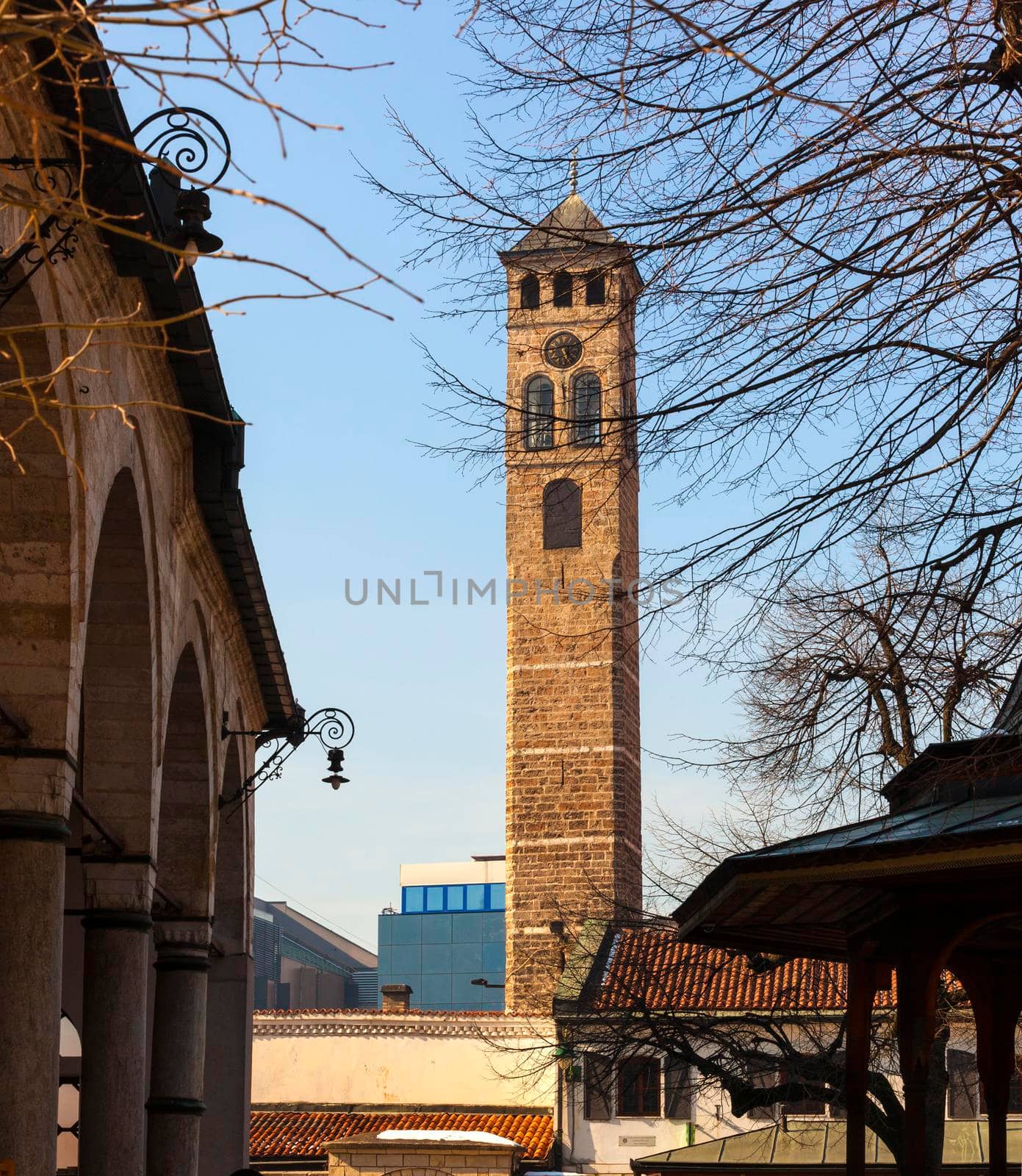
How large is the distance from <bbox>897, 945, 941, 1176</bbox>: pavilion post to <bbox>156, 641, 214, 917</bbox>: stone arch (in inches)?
263

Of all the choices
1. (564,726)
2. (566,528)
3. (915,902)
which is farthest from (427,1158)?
(566,528)

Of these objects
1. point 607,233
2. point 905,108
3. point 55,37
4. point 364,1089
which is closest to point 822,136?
point 905,108

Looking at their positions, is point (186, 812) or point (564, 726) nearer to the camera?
point (186, 812)

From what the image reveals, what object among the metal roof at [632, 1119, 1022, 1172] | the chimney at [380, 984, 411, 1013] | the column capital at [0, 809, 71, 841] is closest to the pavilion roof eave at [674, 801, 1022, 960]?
the column capital at [0, 809, 71, 841]

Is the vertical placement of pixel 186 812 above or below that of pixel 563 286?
below

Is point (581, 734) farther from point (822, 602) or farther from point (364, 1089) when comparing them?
point (822, 602)

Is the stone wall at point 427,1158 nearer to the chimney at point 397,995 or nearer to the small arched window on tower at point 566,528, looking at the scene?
the chimney at point 397,995

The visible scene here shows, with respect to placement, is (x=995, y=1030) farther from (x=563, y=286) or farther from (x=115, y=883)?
(x=115, y=883)

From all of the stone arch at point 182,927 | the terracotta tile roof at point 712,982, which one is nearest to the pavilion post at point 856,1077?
the stone arch at point 182,927

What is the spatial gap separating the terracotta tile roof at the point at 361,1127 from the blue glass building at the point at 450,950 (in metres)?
28.5

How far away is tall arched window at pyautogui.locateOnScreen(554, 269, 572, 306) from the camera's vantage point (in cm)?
547

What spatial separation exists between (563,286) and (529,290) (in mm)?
1246

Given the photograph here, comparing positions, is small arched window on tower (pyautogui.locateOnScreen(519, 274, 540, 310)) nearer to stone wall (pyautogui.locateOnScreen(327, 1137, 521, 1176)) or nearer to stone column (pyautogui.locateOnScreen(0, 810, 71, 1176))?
stone column (pyautogui.locateOnScreen(0, 810, 71, 1176))

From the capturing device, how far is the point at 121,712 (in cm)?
935
